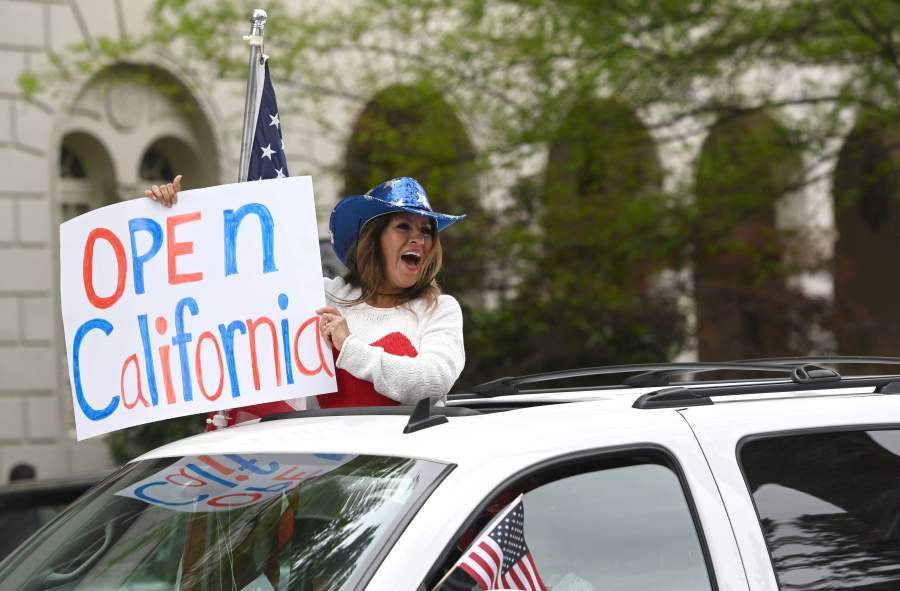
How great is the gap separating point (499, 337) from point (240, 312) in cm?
989

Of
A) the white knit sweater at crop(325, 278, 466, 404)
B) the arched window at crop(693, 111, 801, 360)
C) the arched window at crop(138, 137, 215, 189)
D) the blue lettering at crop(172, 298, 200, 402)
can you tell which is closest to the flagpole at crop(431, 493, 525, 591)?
the white knit sweater at crop(325, 278, 466, 404)

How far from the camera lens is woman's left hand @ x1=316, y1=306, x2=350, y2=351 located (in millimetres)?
3822

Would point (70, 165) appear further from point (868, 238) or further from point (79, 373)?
point (79, 373)

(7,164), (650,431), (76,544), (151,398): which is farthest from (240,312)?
(7,164)

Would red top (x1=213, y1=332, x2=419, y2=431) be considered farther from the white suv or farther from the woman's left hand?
the white suv

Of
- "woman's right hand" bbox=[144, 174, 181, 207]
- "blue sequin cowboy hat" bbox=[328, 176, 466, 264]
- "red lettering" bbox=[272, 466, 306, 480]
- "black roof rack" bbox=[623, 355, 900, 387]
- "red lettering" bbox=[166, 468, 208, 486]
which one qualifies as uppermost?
"woman's right hand" bbox=[144, 174, 181, 207]

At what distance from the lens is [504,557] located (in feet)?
9.23

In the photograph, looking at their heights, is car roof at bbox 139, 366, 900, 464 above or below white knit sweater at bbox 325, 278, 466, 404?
below

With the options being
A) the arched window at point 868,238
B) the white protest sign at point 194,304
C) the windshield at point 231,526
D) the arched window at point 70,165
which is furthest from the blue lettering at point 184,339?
the arched window at point 70,165

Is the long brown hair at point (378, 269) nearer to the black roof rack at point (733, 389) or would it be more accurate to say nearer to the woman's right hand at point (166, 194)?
the woman's right hand at point (166, 194)

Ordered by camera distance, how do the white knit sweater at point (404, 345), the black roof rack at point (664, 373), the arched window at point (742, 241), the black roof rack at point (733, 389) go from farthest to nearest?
the arched window at point (742, 241)
the white knit sweater at point (404, 345)
the black roof rack at point (664, 373)
the black roof rack at point (733, 389)

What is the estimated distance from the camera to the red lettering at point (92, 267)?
3.86 meters

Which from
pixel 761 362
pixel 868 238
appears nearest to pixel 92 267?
pixel 761 362

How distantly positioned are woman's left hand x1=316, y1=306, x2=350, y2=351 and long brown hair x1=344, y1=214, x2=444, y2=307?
0.26m
